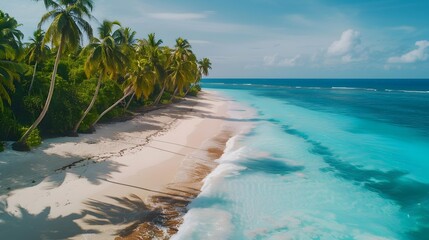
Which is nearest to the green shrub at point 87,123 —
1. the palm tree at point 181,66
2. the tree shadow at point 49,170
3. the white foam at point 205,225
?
the tree shadow at point 49,170

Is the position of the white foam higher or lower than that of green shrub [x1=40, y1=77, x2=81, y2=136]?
lower

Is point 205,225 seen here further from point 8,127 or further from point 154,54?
point 154,54

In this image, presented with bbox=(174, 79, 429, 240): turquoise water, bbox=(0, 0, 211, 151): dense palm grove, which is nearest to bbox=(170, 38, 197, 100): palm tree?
bbox=(0, 0, 211, 151): dense palm grove

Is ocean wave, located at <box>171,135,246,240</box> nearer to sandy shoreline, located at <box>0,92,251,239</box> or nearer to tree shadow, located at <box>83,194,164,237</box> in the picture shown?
sandy shoreline, located at <box>0,92,251,239</box>

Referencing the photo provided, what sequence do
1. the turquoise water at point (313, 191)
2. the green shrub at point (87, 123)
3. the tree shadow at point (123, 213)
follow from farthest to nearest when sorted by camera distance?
the green shrub at point (87, 123), the turquoise water at point (313, 191), the tree shadow at point (123, 213)

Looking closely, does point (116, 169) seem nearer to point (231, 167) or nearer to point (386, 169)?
point (231, 167)

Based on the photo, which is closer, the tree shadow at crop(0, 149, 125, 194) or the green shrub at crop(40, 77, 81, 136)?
the tree shadow at crop(0, 149, 125, 194)

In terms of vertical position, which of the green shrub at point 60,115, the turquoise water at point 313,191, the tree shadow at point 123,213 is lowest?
the turquoise water at point 313,191

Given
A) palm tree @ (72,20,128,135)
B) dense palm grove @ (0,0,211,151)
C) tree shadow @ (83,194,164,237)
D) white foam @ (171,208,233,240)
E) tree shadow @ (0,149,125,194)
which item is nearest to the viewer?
tree shadow @ (83,194,164,237)

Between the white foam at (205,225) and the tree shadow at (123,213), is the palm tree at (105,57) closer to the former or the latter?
the tree shadow at (123,213)

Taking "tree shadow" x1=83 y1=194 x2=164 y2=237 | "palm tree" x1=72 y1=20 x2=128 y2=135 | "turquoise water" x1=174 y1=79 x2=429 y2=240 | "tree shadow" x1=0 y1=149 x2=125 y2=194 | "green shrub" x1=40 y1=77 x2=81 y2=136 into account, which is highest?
"palm tree" x1=72 y1=20 x2=128 y2=135
